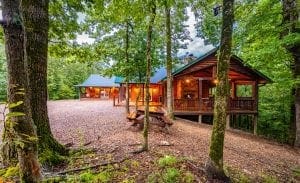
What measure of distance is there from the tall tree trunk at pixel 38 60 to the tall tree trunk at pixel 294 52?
474 inches

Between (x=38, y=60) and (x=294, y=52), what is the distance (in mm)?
13166

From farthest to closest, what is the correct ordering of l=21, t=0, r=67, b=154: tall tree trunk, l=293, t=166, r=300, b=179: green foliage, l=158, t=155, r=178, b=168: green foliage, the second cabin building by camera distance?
the second cabin building, l=293, t=166, r=300, b=179: green foliage, l=158, t=155, r=178, b=168: green foliage, l=21, t=0, r=67, b=154: tall tree trunk

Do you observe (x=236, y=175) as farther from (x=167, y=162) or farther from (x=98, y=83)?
(x=98, y=83)

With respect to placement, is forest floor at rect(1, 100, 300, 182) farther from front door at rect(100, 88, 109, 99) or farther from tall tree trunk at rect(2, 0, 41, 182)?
front door at rect(100, 88, 109, 99)

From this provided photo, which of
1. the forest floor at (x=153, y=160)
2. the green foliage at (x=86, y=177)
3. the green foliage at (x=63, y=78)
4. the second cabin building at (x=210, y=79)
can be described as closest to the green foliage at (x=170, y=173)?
the forest floor at (x=153, y=160)

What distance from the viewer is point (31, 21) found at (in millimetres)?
5887

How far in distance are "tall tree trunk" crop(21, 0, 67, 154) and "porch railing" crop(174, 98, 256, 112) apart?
1349 cm

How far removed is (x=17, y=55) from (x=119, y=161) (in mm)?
4086

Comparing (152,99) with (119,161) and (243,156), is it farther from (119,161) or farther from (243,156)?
(119,161)

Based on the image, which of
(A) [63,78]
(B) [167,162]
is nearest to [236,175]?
(B) [167,162]

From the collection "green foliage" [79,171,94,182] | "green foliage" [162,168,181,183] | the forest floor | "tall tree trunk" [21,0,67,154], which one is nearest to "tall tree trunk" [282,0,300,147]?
the forest floor

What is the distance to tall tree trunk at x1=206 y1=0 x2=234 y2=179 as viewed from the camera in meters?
6.25

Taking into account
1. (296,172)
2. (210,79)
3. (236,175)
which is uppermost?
(210,79)

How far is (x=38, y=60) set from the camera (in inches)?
235
